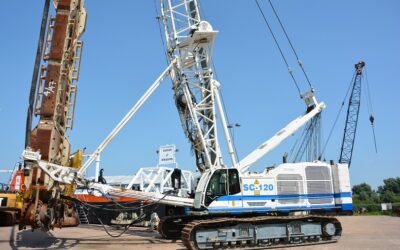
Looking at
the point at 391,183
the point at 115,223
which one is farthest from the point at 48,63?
the point at 391,183

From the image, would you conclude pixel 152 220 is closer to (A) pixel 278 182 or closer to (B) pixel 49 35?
(A) pixel 278 182

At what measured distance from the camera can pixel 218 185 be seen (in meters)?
13.6

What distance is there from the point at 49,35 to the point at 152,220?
35.8 feet

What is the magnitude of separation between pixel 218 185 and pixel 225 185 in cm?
26

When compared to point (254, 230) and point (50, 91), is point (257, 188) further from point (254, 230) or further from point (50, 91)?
point (50, 91)

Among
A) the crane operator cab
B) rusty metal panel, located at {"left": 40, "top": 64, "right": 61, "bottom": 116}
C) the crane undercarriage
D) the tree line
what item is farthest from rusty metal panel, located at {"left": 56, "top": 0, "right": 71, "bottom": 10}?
the tree line

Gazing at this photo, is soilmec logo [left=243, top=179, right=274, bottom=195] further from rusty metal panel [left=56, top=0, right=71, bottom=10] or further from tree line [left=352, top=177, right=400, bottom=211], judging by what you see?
tree line [left=352, top=177, right=400, bottom=211]

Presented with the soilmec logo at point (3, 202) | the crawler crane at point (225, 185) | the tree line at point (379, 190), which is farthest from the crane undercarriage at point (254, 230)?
the tree line at point (379, 190)

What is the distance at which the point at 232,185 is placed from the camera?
13.7 metres

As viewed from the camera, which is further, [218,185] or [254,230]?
[218,185]

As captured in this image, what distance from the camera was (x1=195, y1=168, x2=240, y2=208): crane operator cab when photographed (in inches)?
530

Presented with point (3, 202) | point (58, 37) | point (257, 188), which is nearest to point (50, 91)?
point (58, 37)

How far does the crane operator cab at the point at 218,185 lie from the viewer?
13.5 meters

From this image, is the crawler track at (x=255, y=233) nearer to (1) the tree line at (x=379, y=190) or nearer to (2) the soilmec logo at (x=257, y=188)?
(2) the soilmec logo at (x=257, y=188)
